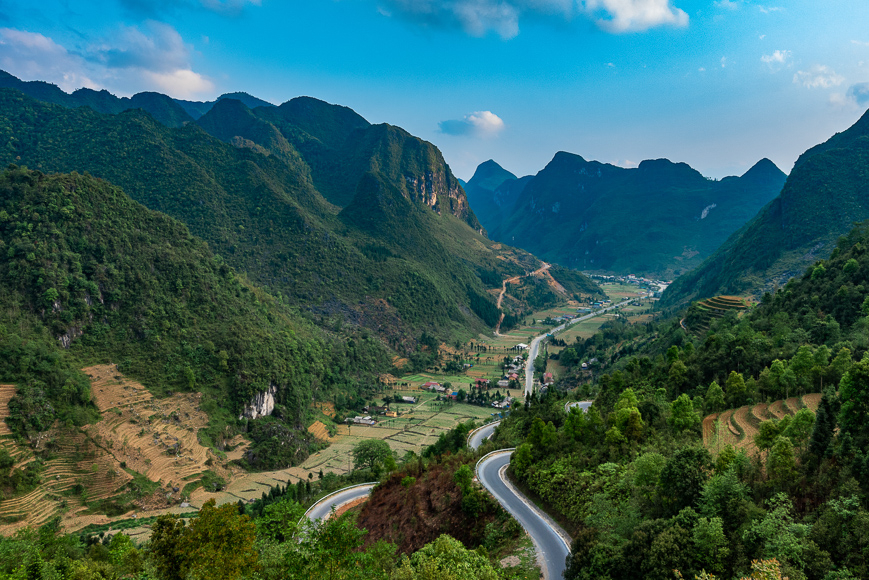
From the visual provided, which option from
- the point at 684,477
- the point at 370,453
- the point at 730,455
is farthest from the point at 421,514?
the point at 370,453

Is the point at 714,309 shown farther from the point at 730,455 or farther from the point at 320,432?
the point at 320,432

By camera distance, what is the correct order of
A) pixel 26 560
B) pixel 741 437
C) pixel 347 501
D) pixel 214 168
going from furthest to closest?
1. pixel 214 168
2. pixel 347 501
3. pixel 741 437
4. pixel 26 560

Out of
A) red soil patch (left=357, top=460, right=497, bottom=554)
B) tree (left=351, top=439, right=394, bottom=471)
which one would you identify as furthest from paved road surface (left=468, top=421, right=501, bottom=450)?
tree (left=351, top=439, right=394, bottom=471)

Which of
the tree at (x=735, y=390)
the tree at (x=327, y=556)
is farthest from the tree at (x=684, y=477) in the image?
the tree at (x=735, y=390)

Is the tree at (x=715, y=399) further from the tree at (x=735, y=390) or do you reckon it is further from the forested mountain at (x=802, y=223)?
the forested mountain at (x=802, y=223)

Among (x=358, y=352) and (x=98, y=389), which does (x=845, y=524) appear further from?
(x=358, y=352)

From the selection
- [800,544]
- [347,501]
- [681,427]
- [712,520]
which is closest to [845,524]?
[800,544]
